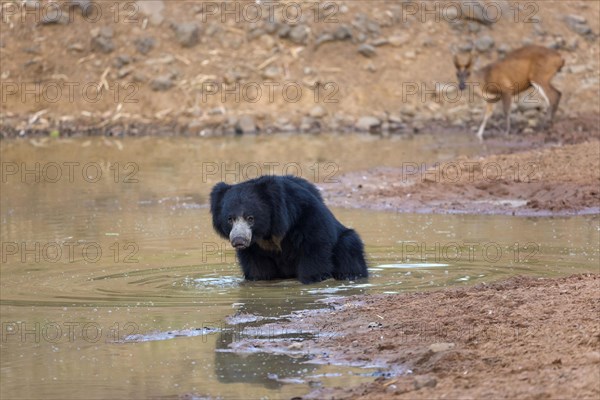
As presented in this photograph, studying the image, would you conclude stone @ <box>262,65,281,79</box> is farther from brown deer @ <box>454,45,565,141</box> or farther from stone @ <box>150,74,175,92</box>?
brown deer @ <box>454,45,565,141</box>

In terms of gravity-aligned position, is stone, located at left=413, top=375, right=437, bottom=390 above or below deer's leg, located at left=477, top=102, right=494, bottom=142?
below

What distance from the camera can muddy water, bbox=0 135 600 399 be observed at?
7.53 m

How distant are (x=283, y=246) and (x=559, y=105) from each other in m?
18.3

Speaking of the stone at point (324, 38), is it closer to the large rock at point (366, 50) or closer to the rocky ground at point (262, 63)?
the rocky ground at point (262, 63)

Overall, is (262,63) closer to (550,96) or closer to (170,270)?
(550,96)

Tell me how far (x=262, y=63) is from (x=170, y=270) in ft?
57.4

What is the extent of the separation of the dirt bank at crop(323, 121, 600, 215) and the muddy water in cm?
68

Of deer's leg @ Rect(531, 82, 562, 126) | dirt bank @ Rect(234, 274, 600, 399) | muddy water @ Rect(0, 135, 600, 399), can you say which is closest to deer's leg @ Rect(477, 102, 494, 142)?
deer's leg @ Rect(531, 82, 562, 126)

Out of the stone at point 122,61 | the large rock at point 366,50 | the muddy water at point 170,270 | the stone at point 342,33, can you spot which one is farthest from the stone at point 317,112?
the muddy water at point 170,270

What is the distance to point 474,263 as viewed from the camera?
1173 cm

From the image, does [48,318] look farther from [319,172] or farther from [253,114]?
[253,114]

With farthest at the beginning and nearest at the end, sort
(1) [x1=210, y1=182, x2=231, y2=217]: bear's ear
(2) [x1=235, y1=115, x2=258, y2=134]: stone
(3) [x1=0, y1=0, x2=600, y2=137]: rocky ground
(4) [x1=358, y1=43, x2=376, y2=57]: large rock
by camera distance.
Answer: (4) [x1=358, y1=43, x2=376, y2=57]: large rock → (3) [x1=0, y1=0, x2=600, y2=137]: rocky ground → (2) [x1=235, y1=115, x2=258, y2=134]: stone → (1) [x1=210, y1=182, x2=231, y2=217]: bear's ear

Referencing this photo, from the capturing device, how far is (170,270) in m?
11.8

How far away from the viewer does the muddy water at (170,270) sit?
7.53 metres
